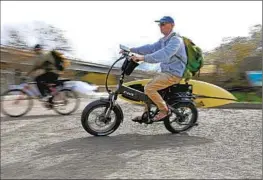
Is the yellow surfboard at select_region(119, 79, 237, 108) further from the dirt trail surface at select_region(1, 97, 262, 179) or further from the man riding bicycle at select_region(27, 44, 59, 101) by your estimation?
the man riding bicycle at select_region(27, 44, 59, 101)

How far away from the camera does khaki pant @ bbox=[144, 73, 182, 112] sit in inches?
244

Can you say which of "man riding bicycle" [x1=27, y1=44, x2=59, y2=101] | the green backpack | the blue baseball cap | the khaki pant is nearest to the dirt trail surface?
the khaki pant

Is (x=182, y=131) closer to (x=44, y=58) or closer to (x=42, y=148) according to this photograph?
(x=42, y=148)

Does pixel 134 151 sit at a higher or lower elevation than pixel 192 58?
lower

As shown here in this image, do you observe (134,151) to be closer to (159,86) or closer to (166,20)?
(159,86)

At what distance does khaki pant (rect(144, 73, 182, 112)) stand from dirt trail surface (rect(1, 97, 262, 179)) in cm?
51

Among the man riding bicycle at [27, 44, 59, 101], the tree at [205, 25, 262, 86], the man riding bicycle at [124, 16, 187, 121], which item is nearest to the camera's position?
the man riding bicycle at [124, 16, 187, 121]

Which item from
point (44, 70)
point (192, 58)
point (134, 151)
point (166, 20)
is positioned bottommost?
point (134, 151)

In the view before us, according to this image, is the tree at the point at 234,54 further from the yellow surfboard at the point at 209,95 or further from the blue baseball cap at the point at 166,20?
the blue baseball cap at the point at 166,20

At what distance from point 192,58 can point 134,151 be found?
2058 millimetres

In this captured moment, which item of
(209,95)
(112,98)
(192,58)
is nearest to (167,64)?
(192,58)

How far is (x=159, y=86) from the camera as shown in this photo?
621 centimetres

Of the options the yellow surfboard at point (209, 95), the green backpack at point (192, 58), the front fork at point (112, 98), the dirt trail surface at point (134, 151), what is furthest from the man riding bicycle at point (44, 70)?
the green backpack at point (192, 58)

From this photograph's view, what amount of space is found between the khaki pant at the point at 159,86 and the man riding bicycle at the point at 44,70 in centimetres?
309
